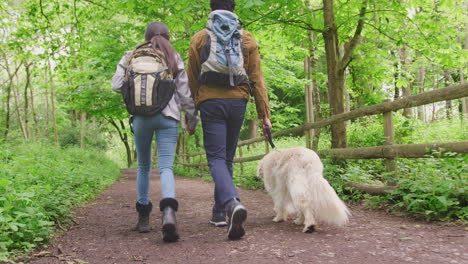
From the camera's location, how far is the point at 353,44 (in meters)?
6.24

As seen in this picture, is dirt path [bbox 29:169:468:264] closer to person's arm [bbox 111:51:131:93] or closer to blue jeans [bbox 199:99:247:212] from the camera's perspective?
blue jeans [bbox 199:99:247:212]

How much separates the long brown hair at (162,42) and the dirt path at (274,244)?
157cm

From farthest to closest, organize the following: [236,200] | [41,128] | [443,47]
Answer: [41,128] → [443,47] → [236,200]

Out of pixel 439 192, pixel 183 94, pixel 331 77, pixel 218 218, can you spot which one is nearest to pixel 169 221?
pixel 218 218

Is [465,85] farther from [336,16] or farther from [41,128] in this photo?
[41,128]

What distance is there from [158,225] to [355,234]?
2060 millimetres

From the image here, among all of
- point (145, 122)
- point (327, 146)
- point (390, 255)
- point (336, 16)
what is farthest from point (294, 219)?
point (336, 16)

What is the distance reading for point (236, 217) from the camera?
2.77m

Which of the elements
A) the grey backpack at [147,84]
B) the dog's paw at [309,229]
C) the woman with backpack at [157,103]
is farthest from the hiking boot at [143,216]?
the dog's paw at [309,229]

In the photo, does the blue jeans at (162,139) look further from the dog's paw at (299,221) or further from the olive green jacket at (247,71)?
the dog's paw at (299,221)

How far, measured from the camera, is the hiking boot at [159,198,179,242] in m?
2.88

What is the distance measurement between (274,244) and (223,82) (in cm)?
143

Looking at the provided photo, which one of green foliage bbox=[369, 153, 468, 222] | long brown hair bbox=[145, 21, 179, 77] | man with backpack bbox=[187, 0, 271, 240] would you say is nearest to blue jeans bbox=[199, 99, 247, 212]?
man with backpack bbox=[187, 0, 271, 240]

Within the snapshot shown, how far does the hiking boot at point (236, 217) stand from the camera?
9.04 ft
